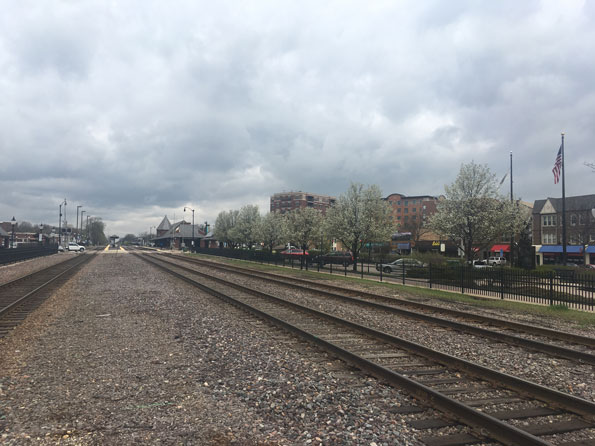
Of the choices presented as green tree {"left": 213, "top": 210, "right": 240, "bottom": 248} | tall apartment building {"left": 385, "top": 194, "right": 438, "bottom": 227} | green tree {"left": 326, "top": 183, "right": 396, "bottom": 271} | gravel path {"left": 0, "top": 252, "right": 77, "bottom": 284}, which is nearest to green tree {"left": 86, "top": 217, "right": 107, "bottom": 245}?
green tree {"left": 213, "top": 210, "right": 240, "bottom": 248}

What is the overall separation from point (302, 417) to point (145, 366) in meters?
3.57

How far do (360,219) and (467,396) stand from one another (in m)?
33.4

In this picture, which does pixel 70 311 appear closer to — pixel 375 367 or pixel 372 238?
pixel 375 367

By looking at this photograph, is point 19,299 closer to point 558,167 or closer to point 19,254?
point 19,254

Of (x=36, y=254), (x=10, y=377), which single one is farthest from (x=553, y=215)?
(x=36, y=254)

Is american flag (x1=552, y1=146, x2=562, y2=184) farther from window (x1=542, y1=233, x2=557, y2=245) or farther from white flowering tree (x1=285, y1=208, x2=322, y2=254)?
window (x1=542, y1=233, x2=557, y2=245)

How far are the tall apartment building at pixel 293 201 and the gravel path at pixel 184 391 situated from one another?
148m

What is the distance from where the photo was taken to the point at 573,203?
61.9 metres

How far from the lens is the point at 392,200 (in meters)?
Answer: 139

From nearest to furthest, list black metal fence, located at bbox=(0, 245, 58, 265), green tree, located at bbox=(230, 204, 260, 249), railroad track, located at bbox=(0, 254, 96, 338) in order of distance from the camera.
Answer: railroad track, located at bbox=(0, 254, 96, 338)
black metal fence, located at bbox=(0, 245, 58, 265)
green tree, located at bbox=(230, 204, 260, 249)

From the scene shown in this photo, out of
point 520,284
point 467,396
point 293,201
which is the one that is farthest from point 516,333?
point 293,201

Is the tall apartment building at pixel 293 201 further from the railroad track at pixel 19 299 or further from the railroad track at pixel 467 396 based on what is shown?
the railroad track at pixel 467 396

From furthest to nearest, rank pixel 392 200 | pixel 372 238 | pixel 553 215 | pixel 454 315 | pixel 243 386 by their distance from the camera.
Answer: pixel 392 200 < pixel 553 215 < pixel 372 238 < pixel 454 315 < pixel 243 386

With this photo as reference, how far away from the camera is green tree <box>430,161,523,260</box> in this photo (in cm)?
3067
